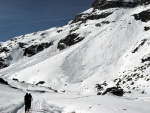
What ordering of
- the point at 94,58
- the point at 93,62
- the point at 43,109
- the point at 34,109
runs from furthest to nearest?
the point at 94,58 < the point at 93,62 < the point at 34,109 < the point at 43,109

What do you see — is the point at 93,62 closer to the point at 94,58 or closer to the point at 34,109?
the point at 94,58

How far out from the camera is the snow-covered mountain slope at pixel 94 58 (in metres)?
65.9

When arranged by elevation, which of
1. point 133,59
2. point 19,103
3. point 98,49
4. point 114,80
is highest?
point 98,49

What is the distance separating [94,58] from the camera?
82.9 metres

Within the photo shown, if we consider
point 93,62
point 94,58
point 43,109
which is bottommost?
point 43,109

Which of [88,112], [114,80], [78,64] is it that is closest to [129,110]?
[88,112]

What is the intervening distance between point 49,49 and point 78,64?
34.2 meters

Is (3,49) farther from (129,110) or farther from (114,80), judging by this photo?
(129,110)

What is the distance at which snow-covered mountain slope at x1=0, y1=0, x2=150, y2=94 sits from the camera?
216ft

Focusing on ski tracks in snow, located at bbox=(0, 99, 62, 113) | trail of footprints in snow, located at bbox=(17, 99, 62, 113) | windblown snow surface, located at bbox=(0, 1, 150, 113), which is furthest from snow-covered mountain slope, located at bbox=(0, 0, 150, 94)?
ski tracks in snow, located at bbox=(0, 99, 62, 113)

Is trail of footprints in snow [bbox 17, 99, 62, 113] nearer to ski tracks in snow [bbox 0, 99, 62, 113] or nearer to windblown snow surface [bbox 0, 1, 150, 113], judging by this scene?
ski tracks in snow [bbox 0, 99, 62, 113]

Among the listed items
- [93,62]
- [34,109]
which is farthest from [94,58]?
[34,109]

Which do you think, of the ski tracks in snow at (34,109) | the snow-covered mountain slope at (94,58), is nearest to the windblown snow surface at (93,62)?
the snow-covered mountain slope at (94,58)

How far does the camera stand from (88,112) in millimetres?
20359
